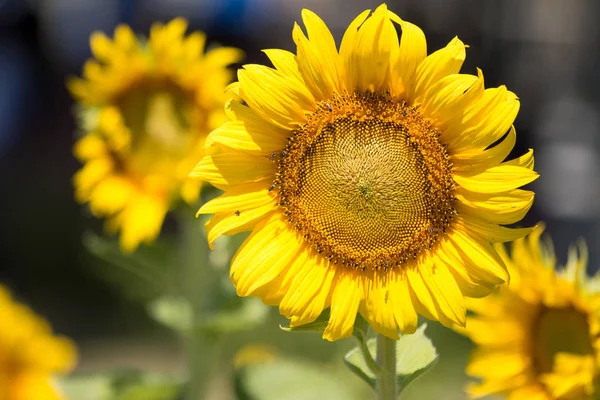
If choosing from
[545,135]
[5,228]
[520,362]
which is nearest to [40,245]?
[5,228]

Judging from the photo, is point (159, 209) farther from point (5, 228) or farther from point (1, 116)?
point (1, 116)

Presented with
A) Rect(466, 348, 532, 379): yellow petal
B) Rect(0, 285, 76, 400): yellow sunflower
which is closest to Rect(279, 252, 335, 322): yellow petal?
Rect(466, 348, 532, 379): yellow petal

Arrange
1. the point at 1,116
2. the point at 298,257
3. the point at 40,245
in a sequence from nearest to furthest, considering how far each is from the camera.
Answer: the point at 298,257
the point at 40,245
the point at 1,116

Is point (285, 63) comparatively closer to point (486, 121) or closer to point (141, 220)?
point (486, 121)

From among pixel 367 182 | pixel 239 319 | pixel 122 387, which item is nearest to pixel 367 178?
pixel 367 182

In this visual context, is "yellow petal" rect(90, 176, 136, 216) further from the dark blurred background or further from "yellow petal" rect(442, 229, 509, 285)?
the dark blurred background

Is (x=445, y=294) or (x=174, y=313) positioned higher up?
(x=445, y=294)
